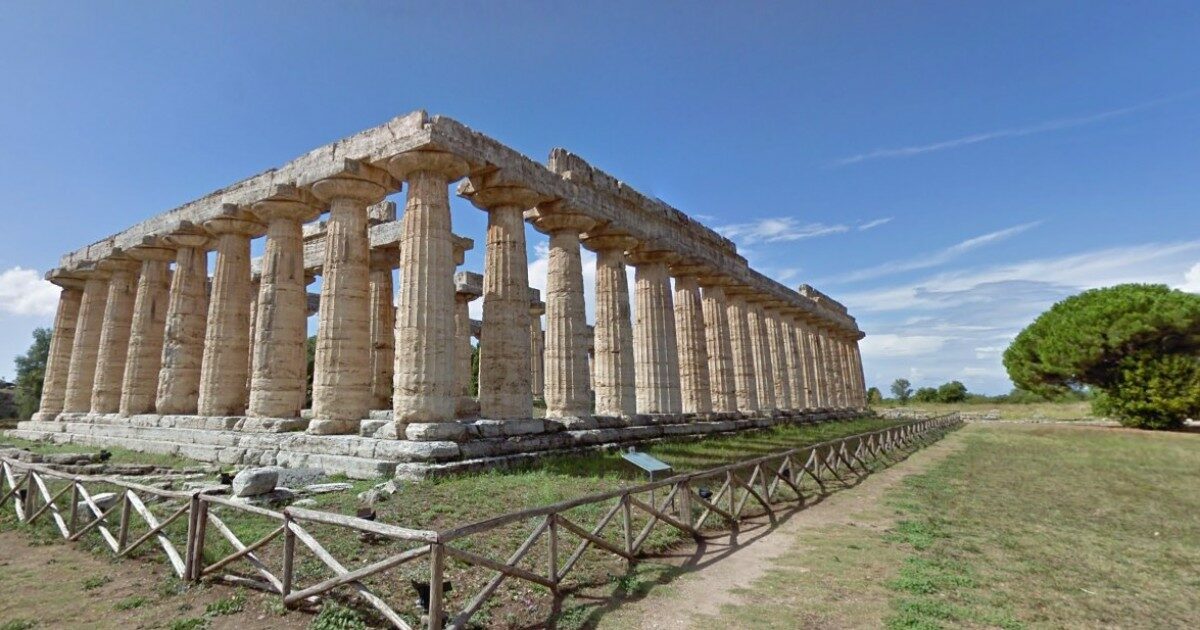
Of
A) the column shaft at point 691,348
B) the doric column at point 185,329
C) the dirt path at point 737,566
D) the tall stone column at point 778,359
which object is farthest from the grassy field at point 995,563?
the doric column at point 185,329

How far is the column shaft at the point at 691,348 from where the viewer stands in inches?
922

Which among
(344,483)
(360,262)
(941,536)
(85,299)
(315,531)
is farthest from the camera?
(85,299)

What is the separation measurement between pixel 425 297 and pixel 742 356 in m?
18.3

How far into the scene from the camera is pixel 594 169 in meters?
18.8

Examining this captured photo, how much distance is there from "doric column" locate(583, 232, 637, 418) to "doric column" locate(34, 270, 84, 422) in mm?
22984

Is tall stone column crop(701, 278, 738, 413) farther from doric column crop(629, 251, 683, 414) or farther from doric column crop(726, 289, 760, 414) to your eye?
doric column crop(629, 251, 683, 414)

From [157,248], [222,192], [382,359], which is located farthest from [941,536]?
[157,248]

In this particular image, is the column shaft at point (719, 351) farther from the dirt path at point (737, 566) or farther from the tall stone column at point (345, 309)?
the tall stone column at point (345, 309)

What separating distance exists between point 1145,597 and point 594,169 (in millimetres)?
15949

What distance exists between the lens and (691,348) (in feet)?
77.9

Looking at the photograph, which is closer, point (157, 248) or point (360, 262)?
point (360, 262)

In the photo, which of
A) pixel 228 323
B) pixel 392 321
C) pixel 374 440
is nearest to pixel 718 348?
pixel 392 321

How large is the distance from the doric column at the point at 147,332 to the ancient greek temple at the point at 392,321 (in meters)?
0.06

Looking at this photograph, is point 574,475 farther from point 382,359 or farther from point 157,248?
point 157,248
